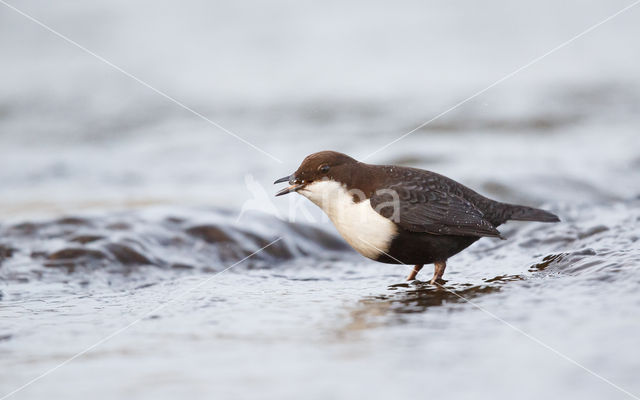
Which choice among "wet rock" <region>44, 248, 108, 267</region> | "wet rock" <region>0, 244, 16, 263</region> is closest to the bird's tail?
"wet rock" <region>44, 248, 108, 267</region>

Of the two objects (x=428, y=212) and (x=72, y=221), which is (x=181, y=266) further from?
(x=428, y=212)

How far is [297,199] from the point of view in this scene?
265 inches

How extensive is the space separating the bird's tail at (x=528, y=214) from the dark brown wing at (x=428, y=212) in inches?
13.2

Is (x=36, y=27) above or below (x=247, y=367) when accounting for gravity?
above

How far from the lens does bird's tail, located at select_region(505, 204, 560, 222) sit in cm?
464

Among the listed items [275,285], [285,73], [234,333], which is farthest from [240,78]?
[234,333]

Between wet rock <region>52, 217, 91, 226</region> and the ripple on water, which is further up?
wet rock <region>52, 217, 91, 226</region>

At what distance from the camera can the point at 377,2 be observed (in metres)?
16.4

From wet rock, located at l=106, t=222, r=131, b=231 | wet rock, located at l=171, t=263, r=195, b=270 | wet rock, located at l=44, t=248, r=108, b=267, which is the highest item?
wet rock, located at l=106, t=222, r=131, b=231

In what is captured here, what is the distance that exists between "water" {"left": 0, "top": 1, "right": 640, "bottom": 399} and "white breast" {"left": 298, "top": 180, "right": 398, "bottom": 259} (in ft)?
0.88

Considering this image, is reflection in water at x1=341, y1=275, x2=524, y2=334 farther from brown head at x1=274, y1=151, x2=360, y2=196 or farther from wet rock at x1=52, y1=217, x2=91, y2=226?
wet rock at x1=52, y1=217, x2=91, y2=226

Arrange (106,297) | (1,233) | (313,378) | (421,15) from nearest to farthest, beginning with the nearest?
(313,378), (106,297), (1,233), (421,15)

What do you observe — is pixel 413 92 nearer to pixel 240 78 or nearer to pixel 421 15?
pixel 240 78

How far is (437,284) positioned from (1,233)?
309 centimetres
